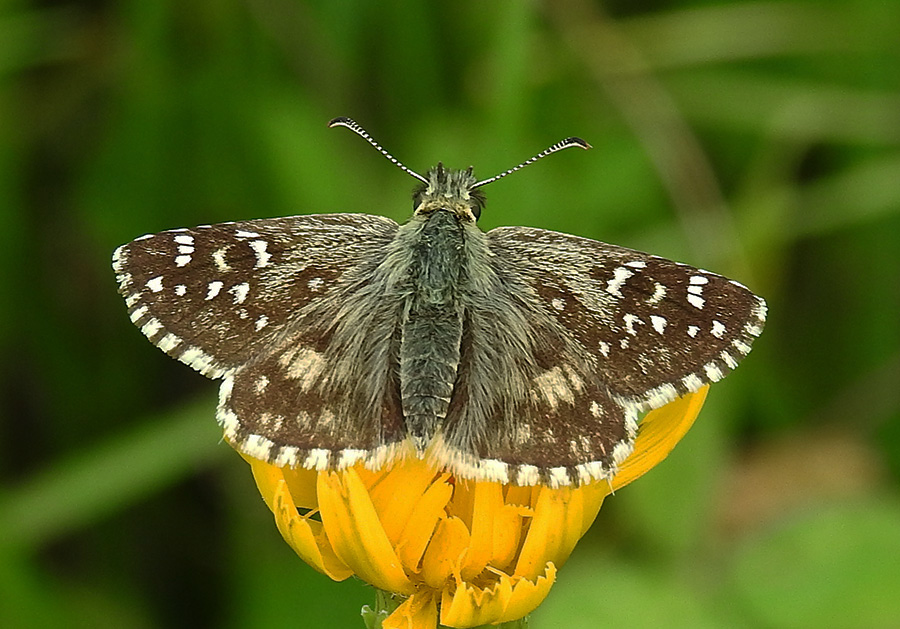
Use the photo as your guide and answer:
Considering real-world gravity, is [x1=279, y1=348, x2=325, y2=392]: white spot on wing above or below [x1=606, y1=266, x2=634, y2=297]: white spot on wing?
below

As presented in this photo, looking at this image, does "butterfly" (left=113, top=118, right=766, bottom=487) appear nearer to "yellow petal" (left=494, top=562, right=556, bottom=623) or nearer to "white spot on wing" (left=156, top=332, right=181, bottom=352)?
"white spot on wing" (left=156, top=332, right=181, bottom=352)

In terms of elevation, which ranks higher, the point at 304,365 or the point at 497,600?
the point at 304,365

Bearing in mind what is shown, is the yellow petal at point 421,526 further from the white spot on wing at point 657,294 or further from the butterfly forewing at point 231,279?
the white spot on wing at point 657,294

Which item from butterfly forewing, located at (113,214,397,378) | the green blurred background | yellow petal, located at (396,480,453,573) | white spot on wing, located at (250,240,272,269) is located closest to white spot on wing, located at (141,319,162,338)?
butterfly forewing, located at (113,214,397,378)

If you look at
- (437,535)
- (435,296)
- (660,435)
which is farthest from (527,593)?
(435,296)

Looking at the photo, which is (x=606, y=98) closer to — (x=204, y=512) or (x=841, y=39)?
(x=841, y=39)

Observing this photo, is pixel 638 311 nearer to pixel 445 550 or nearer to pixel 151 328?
pixel 445 550

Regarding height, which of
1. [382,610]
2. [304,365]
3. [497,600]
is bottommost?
[382,610]
